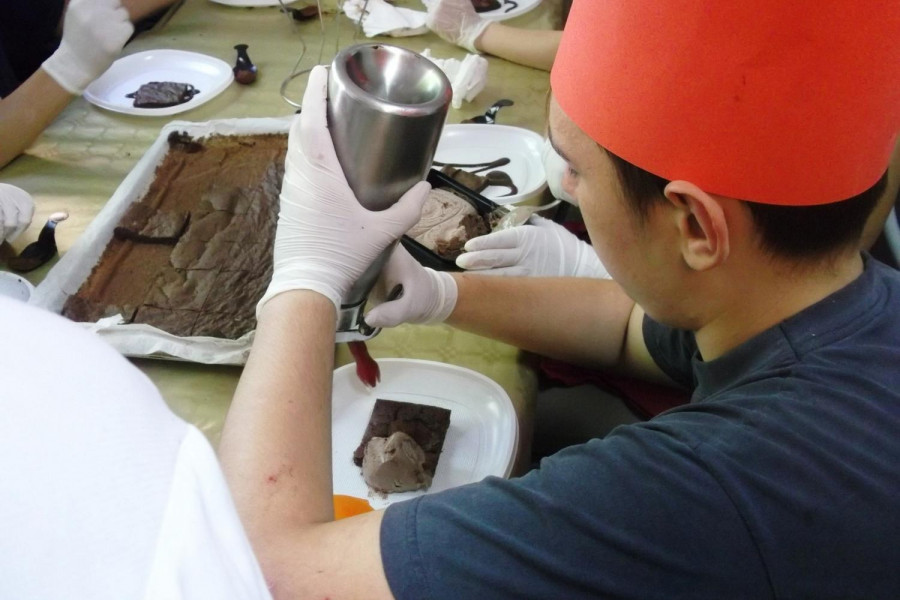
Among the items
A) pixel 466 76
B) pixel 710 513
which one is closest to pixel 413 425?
pixel 710 513

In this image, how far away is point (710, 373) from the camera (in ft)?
3.15

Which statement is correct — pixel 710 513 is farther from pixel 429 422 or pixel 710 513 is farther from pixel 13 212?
pixel 13 212

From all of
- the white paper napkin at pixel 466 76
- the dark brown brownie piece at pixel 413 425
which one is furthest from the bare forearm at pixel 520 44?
the dark brown brownie piece at pixel 413 425

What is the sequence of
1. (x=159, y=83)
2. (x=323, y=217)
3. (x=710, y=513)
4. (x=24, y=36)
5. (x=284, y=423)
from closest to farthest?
(x=710, y=513) < (x=284, y=423) < (x=323, y=217) < (x=159, y=83) < (x=24, y=36)

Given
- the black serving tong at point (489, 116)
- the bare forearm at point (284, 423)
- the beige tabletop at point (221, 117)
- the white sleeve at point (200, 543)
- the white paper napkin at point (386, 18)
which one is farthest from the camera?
the white paper napkin at point (386, 18)

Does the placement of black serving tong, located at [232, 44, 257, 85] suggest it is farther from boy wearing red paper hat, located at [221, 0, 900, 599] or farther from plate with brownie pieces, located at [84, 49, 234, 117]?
boy wearing red paper hat, located at [221, 0, 900, 599]

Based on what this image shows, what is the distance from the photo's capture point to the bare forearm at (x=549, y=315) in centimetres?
140

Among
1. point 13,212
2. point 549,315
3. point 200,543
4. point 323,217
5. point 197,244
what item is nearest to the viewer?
point 200,543

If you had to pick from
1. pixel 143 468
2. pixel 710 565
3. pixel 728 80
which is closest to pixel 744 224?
pixel 728 80

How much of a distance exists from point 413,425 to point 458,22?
1.63 meters

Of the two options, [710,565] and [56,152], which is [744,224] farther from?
[56,152]

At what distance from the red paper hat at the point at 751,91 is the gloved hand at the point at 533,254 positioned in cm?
→ 68

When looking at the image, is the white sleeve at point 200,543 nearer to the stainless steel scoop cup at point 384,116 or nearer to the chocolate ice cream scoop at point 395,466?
the stainless steel scoop cup at point 384,116

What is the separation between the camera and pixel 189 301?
4.95ft
